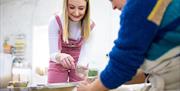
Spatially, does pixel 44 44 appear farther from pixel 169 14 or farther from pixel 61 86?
pixel 169 14

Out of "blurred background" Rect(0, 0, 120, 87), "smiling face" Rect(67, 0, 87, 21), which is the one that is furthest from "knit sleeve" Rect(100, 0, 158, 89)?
"blurred background" Rect(0, 0, 120, 87)

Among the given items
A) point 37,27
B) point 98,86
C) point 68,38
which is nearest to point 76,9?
point 68,38

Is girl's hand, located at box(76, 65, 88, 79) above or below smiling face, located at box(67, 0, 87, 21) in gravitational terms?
below

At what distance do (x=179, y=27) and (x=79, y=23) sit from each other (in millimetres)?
936

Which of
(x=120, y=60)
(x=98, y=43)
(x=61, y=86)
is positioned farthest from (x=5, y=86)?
(x=98, y=43)

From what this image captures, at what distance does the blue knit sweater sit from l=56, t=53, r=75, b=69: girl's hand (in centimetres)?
76

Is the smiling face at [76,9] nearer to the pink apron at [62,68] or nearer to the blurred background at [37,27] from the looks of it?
the pink apron at [62,68]

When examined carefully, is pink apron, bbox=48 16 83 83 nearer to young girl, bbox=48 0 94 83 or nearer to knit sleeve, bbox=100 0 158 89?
young girl, bbox=48 0 94 83

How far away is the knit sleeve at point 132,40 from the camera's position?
441 mm

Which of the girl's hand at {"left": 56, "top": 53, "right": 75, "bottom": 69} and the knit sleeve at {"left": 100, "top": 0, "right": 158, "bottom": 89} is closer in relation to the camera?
the knit sleeve at {"left": 100, "top": 0, "right": 158, "bottom": 89}

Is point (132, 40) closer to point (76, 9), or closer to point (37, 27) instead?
point (76, 9)

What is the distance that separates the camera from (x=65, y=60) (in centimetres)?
122

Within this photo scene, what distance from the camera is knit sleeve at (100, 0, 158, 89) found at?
0.44m

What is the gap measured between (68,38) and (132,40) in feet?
2.92
